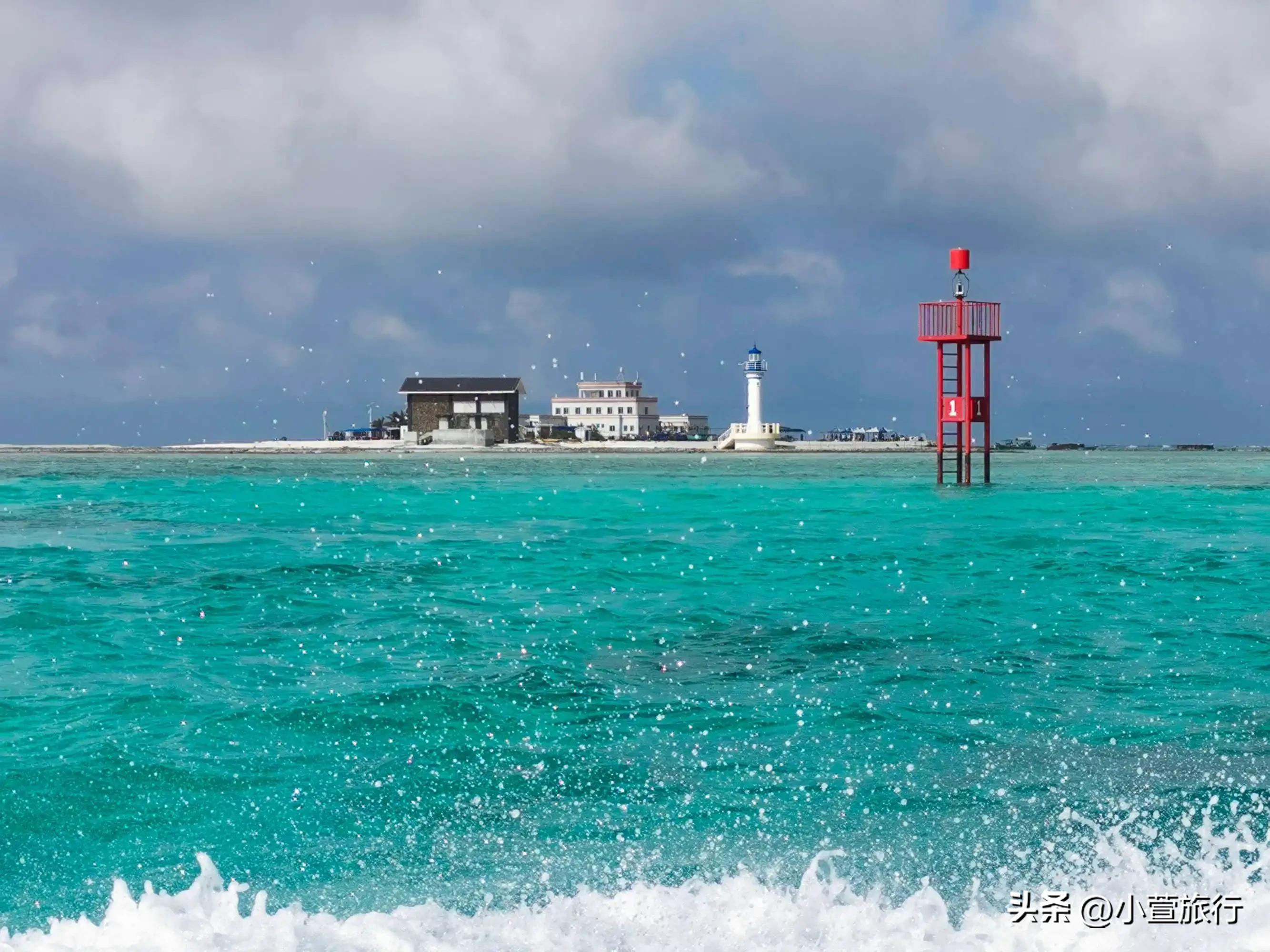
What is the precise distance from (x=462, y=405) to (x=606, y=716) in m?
118

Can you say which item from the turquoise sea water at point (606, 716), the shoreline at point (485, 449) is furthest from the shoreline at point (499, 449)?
the turquoise sea water at point (606, 716)

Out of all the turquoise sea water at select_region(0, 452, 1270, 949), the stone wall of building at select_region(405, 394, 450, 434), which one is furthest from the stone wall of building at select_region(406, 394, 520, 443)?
the turquoise sea water at select_region(0, 452, 1270, 949)

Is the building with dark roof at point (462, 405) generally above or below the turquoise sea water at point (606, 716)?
above

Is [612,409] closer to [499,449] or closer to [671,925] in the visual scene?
[499,449]

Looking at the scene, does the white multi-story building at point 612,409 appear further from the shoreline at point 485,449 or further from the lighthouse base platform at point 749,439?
the lighthouse base platform at point 749,439

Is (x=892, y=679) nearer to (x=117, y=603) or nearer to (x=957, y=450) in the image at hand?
(x=117, y=603)

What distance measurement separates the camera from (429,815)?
7645mm

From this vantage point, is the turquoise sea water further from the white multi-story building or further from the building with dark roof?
the white multi-story building

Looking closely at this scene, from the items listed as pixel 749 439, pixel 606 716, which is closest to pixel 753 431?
pixel 749 439

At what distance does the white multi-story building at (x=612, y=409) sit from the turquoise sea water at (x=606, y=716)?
443ft

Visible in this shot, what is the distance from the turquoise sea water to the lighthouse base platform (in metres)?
100

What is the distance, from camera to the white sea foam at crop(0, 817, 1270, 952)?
18.0 feet

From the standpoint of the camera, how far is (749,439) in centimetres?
12544

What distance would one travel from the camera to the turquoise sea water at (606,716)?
271 inches
